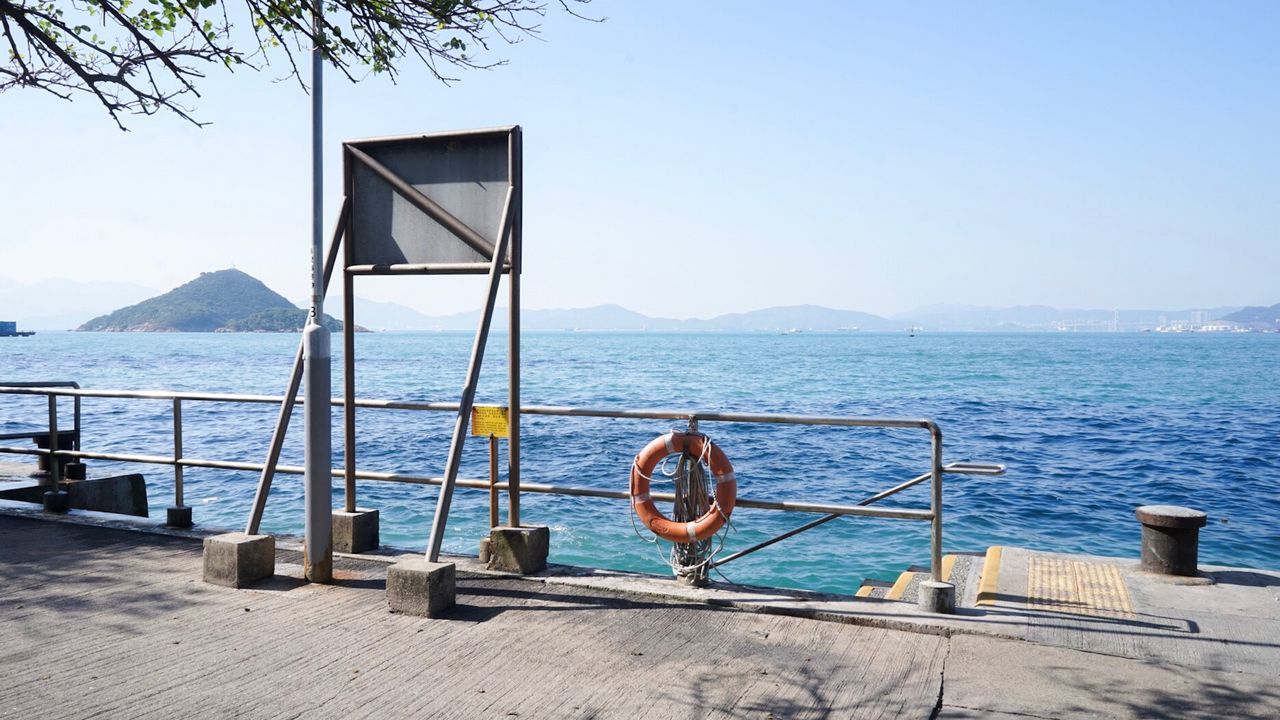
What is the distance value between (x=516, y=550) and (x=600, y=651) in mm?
1584

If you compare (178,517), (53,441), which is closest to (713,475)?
(178,517)

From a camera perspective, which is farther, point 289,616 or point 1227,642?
point 289,616

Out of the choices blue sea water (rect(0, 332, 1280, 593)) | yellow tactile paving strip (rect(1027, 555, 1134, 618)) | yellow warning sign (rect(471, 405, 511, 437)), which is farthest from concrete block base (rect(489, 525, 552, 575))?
blue sea water (rect(0, 332, 1280, 593))

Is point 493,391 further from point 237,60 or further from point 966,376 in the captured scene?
point 237,60

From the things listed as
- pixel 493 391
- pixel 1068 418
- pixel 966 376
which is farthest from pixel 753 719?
pixel 966 376

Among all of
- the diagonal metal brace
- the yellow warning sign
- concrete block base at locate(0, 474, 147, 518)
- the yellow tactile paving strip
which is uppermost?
the diagonal metal brace

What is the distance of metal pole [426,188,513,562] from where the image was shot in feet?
18.4

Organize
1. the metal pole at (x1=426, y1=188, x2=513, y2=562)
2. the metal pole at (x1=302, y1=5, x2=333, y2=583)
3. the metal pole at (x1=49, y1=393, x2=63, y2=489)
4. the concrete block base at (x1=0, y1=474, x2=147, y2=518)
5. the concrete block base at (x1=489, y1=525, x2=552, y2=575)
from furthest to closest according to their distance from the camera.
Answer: the concrete block base at (x1=0, y1=474, x2=147, y2=518), the metal pole at (x1=49, y1=393, x2=63, y2=489), the concrete block base at (x1=489, y1=525, x2=552, y2=575), the metal pole at (x1=302, y1=5, x2=333, y2=583), the metal pole at (x1=426, y1=188, x2=513, y2=562)

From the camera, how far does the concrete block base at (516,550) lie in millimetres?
6172

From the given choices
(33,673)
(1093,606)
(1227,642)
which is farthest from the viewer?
(1093,606)

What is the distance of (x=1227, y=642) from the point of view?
4922mm

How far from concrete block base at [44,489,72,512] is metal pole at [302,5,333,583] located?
3566mm

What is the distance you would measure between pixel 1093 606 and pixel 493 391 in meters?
50.0

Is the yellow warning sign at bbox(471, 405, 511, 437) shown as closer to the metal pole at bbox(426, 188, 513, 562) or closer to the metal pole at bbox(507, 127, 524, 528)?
the metal pole at bbox(507, 127, 524, 528)
